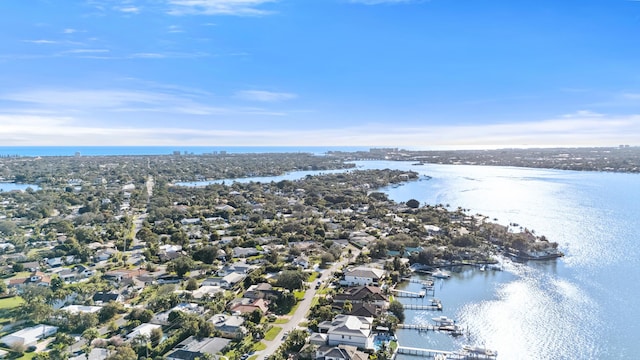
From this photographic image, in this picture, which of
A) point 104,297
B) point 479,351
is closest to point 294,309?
point 479,351

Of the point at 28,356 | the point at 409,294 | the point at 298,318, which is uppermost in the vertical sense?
the point at 28,356

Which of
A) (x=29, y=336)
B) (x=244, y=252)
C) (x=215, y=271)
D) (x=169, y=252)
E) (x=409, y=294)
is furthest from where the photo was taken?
(x=244, y=252)

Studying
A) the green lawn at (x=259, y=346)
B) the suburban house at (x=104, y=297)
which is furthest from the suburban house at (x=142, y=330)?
the green lawn at (x=259, y=346)

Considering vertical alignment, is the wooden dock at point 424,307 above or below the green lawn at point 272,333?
below

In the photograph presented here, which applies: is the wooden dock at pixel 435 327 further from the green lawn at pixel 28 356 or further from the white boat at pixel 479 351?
the green lawn at pixel 28 356

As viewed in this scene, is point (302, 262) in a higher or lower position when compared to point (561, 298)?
higher

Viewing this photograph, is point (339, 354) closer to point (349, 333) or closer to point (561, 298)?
point (349, 333)

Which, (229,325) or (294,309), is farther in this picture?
(294,309)
